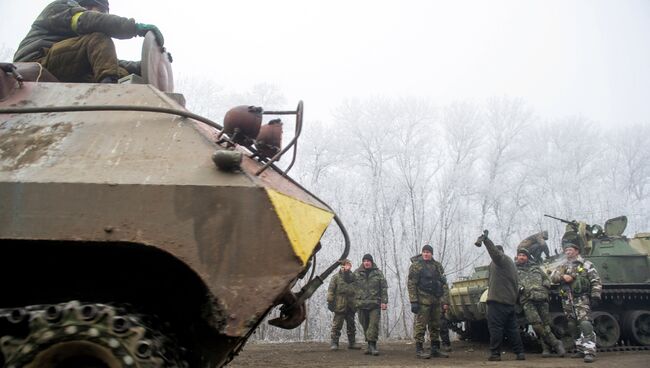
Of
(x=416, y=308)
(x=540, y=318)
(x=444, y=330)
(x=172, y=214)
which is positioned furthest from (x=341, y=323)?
(x=172, y=214)

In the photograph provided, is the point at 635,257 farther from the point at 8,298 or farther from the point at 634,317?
the point at 8,298

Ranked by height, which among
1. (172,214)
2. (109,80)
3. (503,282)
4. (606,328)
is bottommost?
(606,328)

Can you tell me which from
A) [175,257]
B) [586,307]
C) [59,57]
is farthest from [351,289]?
[175,257]

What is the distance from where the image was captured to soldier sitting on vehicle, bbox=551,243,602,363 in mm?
8773

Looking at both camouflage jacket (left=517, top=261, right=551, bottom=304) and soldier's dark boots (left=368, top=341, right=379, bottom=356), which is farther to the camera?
soldier's dark boots (left=368, top=341, right=379, bottom=356)

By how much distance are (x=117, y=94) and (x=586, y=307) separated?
8.41 meters

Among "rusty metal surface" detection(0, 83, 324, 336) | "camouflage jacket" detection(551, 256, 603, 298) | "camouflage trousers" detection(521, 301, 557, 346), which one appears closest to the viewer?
"rusty metal surface" detection(0, 83, 324, 336)

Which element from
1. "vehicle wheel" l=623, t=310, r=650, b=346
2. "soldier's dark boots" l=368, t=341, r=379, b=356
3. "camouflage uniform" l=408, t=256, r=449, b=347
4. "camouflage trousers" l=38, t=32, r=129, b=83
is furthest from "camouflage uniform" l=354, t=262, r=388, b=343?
"camouflage trousers" l=38, t=32, r=129, b=83

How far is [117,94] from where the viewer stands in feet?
9.95

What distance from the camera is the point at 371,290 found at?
1118 cm

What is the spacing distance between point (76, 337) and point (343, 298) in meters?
10.3

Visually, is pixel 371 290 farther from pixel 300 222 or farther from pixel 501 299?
pixel 300 222

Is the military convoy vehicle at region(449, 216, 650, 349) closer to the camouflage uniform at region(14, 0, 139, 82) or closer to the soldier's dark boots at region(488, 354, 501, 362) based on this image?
the soldier's dark boots at region(488, 354, 501, 362)

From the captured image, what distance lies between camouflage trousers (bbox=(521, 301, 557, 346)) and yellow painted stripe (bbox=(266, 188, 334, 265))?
7883 millimetres
